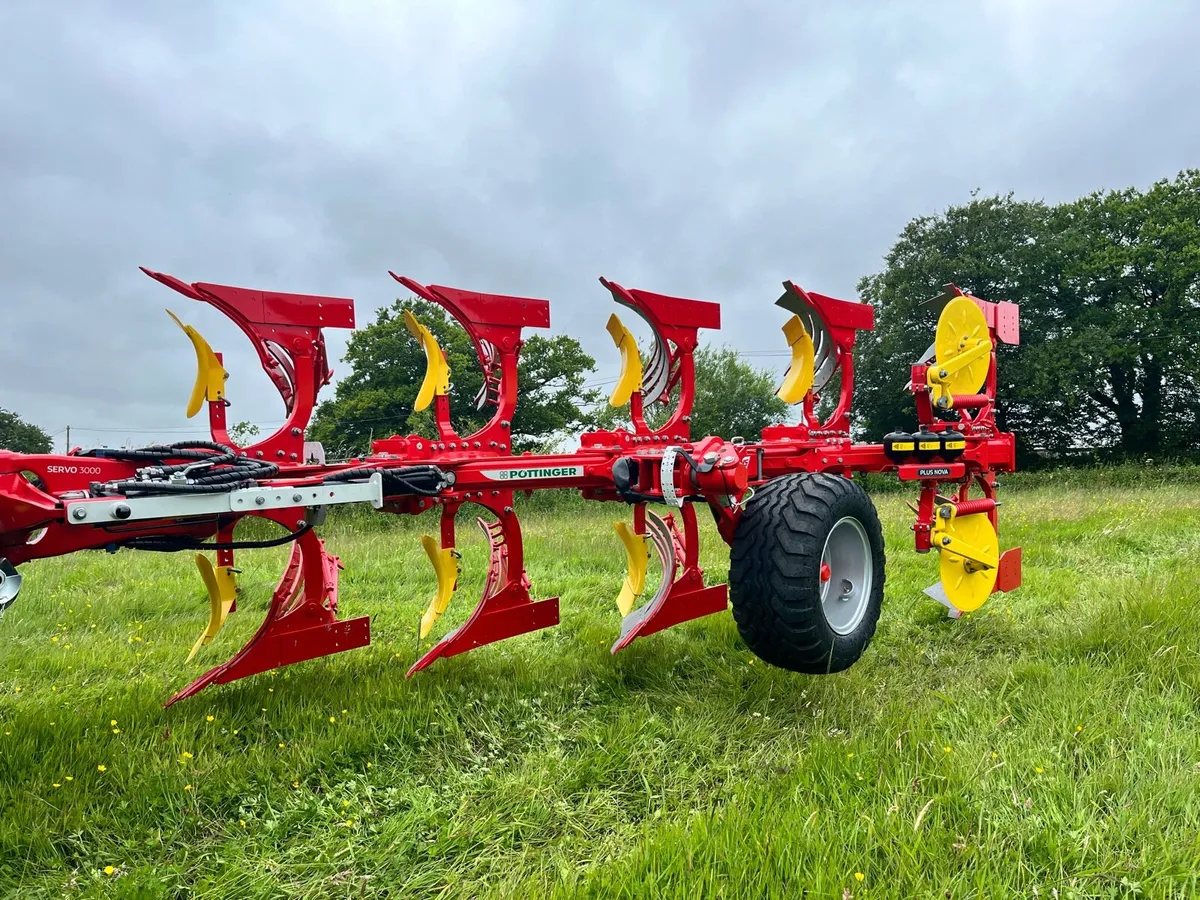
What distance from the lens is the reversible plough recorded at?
2598 millimetres

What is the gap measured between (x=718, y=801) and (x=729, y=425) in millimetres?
28553

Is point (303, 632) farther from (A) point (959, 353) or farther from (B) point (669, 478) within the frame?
(A) point (959, 353)

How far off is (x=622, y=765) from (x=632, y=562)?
1411 millimetres

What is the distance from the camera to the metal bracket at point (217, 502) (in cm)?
220

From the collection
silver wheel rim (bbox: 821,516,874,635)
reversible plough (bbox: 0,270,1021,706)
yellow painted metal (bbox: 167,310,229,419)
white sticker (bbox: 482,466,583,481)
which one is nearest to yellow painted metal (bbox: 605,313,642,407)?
reversible plough (bbox: 0,270,1021,706)

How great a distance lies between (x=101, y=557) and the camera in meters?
8.65

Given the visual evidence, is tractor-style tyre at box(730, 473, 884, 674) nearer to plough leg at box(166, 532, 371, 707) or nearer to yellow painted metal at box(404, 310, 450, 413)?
yellow painted metal at box(404, 310, 450, 413)

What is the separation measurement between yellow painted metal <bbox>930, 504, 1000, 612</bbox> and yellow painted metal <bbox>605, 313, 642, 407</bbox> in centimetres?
205

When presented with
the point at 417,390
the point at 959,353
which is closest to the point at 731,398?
the point at 417,390

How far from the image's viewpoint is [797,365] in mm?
4645

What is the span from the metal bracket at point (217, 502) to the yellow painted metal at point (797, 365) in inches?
106

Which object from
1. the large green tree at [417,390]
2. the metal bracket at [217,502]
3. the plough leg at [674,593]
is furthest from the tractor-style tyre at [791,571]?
the large green tree at [417,390]

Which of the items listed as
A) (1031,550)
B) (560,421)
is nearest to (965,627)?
(1031,550)

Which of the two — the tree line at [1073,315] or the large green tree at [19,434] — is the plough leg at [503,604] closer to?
the tree line at [1073,315]
